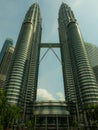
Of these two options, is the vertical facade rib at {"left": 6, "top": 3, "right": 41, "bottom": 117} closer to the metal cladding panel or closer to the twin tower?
the twin tower

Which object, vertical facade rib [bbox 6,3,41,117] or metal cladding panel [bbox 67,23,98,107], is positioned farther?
vertical facade rib [bbox 6,3,41,117]

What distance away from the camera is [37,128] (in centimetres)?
13362

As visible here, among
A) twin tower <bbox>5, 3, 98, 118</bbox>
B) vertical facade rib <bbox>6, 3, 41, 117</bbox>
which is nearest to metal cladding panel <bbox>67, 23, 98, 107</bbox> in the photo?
twin tower <bbox>5, 3, 98, 118</bbox>

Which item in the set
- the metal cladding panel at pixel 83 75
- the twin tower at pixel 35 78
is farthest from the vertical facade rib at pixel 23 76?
the metal cladding panel at pixel 83 75

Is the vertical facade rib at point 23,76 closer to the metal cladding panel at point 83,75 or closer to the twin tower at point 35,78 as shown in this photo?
the twin tower at point 35,78

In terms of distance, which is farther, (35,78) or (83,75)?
(35,78)

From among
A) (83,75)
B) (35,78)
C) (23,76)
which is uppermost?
(35,78)

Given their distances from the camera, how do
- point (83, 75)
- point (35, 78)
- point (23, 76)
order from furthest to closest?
point (35, 78) → point (23, 76) → point (83, 75)

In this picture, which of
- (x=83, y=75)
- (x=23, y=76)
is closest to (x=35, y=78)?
(x=23, y=76)

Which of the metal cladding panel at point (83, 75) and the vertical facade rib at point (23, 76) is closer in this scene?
the metal cladding panel at point (83, 75)

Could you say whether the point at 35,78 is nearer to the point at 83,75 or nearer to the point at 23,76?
the point at 23,76

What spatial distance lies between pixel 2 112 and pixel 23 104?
10282cm

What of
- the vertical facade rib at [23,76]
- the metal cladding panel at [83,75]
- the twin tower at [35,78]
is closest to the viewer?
the metal cladding panel at [83,75]

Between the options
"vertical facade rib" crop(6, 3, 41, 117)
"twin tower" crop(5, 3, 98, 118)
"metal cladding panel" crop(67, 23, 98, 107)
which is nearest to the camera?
"metal cladding panel" crop(67, 23, 98, 107)
